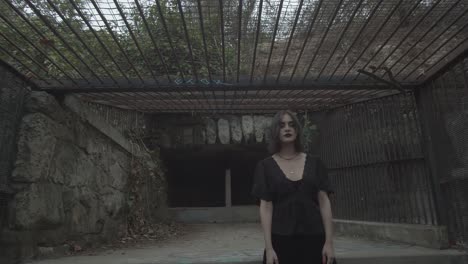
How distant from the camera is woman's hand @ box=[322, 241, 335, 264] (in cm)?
209

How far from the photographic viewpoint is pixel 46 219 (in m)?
3.20

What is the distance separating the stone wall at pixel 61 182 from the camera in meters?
3.06

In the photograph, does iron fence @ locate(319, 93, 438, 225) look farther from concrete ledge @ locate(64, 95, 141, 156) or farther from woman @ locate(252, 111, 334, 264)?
concrete ledge @ locate(64, 95, 141, 156)

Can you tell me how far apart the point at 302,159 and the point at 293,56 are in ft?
4.12

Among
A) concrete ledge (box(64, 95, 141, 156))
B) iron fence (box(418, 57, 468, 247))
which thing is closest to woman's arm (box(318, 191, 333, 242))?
iron fence (box(418, 57, 468, 247))

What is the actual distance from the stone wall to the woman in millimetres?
2046

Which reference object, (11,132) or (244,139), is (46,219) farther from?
(244,139)

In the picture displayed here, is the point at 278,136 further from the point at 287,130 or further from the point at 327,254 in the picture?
the point at 327,254

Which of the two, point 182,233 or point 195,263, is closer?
point 195,263

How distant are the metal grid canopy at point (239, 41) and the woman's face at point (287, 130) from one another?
2.63ft

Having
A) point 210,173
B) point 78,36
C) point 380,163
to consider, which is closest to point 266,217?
point 78,36

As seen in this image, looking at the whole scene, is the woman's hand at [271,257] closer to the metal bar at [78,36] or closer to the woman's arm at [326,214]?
the woman's arm at [326,214]

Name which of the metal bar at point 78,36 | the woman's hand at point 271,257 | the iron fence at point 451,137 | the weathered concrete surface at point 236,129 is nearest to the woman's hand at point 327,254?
the woman's hand at point 271,257

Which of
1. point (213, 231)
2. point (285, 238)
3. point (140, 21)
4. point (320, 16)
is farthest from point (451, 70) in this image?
point (213, 231)
